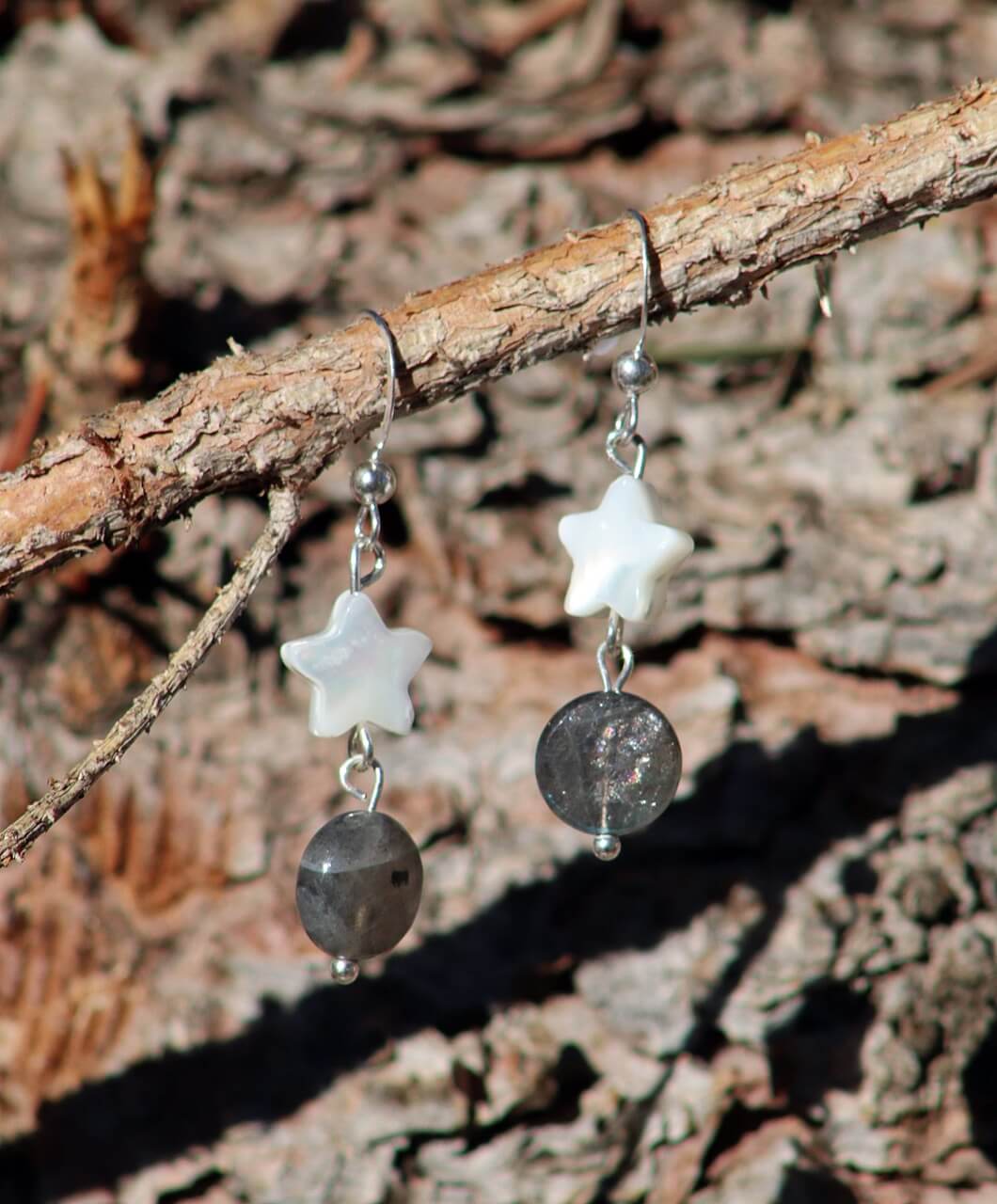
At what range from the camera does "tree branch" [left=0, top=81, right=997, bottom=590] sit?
168cm

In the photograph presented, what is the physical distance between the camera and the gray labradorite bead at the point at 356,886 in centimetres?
181

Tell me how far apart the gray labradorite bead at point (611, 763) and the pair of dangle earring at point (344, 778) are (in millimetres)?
235

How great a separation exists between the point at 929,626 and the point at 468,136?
5.70 feet

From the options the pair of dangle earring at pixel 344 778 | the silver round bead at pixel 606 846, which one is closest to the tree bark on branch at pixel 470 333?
the pair of dangle earring at pixel 344 778

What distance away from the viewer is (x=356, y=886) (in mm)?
1804

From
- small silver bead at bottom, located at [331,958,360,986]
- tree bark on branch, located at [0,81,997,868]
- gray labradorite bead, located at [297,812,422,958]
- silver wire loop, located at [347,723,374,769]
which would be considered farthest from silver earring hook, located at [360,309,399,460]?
small silver bead at bottom, located at [331,958,360,986]

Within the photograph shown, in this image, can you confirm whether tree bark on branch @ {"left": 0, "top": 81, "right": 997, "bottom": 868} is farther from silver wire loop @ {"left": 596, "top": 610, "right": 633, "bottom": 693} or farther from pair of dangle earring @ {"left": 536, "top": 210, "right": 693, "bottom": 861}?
silver wire loop @ {"left": 596, "top": 610, "right": 633, "bottom": 693}

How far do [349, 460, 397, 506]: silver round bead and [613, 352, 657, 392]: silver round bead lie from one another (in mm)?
356

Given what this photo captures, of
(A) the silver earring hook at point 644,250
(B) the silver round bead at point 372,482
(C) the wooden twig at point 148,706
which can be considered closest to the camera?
(C) the wooden twig at point 148,706

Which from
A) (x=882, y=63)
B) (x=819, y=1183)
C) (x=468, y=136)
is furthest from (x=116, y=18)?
(x=819, y=1183)

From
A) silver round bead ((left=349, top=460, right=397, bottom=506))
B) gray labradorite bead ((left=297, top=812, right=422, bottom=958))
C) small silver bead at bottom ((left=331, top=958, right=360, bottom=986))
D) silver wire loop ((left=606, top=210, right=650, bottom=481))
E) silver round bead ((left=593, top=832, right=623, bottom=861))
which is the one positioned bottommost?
small silver bead at bottom ((left=331, top=958, right=360, bottom=986))

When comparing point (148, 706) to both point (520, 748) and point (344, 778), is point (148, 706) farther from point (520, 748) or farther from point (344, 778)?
point (520, 748)

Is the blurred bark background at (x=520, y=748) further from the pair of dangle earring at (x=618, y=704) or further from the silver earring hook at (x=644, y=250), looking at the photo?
the silver earring hook at (x=644, y=250)

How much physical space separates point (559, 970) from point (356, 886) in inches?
24.2
